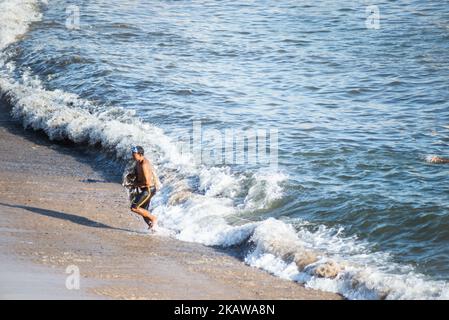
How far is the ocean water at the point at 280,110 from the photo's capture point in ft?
38.2

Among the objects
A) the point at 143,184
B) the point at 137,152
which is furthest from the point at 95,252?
the point at 137,152

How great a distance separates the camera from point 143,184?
1234cm

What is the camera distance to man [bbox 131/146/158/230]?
1226cm

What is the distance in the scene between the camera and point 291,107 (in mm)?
18219

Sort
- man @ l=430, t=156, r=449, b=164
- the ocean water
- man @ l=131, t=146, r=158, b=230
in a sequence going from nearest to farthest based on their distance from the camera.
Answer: the ocean water → man @ l=131, t=146, r=158, b=230 → man @ l=430, t=156, r=449, b=164

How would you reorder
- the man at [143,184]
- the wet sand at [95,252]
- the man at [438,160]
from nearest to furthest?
the wet sand at [95,252]
the man at [143,184]
the man at [438,160]

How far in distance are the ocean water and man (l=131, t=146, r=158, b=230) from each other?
0.63 m

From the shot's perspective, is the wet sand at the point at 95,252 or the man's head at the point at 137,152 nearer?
the wet sand at the point at 95,252

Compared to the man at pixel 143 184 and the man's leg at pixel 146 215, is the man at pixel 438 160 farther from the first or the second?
the man's leg at pixel 146 215

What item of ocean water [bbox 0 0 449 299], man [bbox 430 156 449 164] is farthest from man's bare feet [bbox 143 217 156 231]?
man [bbox 430 156 449 164]

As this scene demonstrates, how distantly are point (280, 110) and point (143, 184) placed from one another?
6.45 metres

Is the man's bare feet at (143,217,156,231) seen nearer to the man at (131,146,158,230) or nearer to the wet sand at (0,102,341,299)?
the man at (131,146,158,230)

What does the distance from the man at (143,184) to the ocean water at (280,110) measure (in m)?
0.63

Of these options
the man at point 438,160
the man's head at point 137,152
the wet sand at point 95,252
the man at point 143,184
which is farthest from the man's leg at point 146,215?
the man at point 438,160
